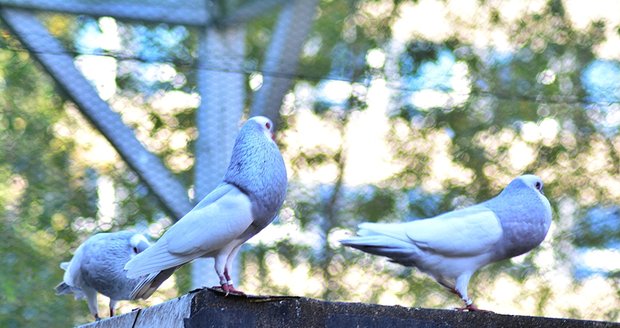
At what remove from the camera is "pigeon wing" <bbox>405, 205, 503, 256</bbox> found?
6.52ft

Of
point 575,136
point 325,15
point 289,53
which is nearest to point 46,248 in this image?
point 289,53

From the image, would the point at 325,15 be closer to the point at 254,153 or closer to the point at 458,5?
the point at 458,5

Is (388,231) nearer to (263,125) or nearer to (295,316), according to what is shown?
(263,125)

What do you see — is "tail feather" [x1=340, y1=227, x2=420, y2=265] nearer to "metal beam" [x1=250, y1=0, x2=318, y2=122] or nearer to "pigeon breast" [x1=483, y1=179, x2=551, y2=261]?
"pigeon breast" [x1=483, y1=179, x2=551, y2=261]

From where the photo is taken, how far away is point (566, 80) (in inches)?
162

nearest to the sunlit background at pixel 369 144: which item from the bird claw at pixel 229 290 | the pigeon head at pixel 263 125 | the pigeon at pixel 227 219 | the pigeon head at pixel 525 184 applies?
the pigeon head at pixel 525 184

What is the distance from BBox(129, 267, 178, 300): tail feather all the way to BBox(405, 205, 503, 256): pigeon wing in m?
0.56

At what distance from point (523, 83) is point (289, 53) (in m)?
1.05

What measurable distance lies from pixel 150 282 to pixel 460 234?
66 centimetres

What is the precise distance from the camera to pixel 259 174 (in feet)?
5.29

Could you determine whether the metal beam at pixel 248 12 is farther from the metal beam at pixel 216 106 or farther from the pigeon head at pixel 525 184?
the pigeon head at pixel 525 184

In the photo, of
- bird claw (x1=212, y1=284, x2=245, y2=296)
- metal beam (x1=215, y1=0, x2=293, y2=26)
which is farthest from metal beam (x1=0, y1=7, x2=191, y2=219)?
bird claw (x1=212, y1=284, x2=245, y2=296)

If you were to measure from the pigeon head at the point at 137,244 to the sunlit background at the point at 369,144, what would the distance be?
154 centimetres

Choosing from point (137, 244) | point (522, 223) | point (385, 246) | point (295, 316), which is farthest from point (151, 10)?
point (295, 316)
